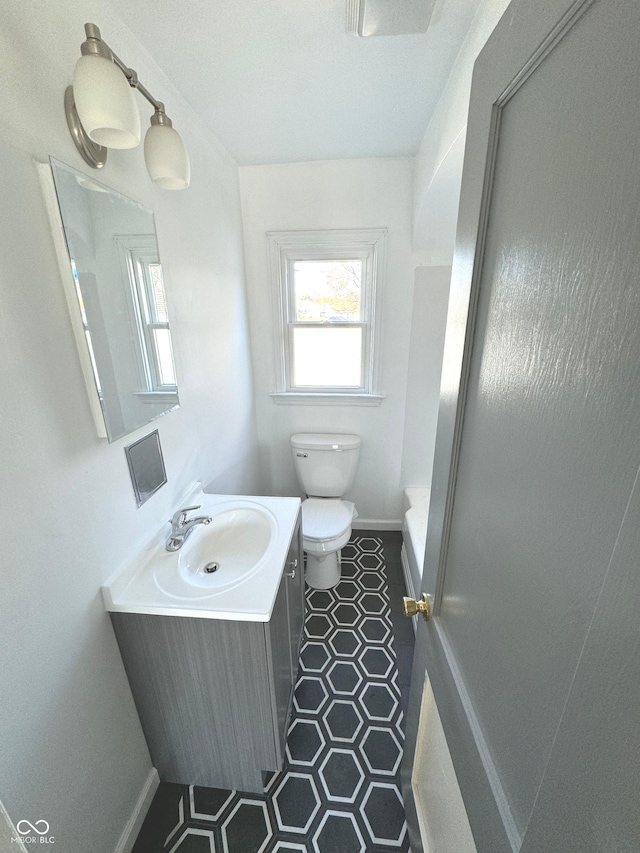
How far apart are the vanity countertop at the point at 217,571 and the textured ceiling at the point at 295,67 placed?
4.99 feet

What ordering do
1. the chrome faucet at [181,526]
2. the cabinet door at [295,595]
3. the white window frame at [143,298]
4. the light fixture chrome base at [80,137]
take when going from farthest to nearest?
the cabinet door at [295,595] < the chrome faucet at [181,526] < the white window frame at [143,298] < the light fixture chrome base at [80,137]

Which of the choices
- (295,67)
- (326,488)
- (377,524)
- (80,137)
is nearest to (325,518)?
(326,488)

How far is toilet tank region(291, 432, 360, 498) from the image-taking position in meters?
2.30

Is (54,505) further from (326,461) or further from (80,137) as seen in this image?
(326,461)

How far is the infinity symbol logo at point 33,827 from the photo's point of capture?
0.75m

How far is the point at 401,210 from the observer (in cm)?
197

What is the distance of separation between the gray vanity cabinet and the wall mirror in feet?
2.05

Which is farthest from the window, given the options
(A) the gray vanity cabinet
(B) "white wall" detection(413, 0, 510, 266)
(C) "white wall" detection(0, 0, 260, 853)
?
(B) "white wall" detection(413, 0, 510, 266)

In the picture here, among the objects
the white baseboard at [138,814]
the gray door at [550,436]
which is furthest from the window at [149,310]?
the white baseboard at [138,814]

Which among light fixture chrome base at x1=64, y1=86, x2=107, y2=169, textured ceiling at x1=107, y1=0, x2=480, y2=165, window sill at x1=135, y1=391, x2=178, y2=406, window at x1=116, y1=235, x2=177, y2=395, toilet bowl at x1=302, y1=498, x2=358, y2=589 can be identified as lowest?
toilet bowl at x1=302, y1=498, x2=358, y2=589

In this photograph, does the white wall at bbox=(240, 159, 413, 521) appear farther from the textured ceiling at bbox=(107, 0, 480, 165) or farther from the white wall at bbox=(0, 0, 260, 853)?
the white wall at bbox=(0, 0, 260, 853)

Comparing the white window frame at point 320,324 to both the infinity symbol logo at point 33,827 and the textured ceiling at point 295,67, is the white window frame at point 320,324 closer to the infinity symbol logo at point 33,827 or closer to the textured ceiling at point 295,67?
the textured ceiling at point 295,67

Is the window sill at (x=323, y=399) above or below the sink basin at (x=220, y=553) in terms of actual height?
above

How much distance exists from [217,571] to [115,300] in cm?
96
